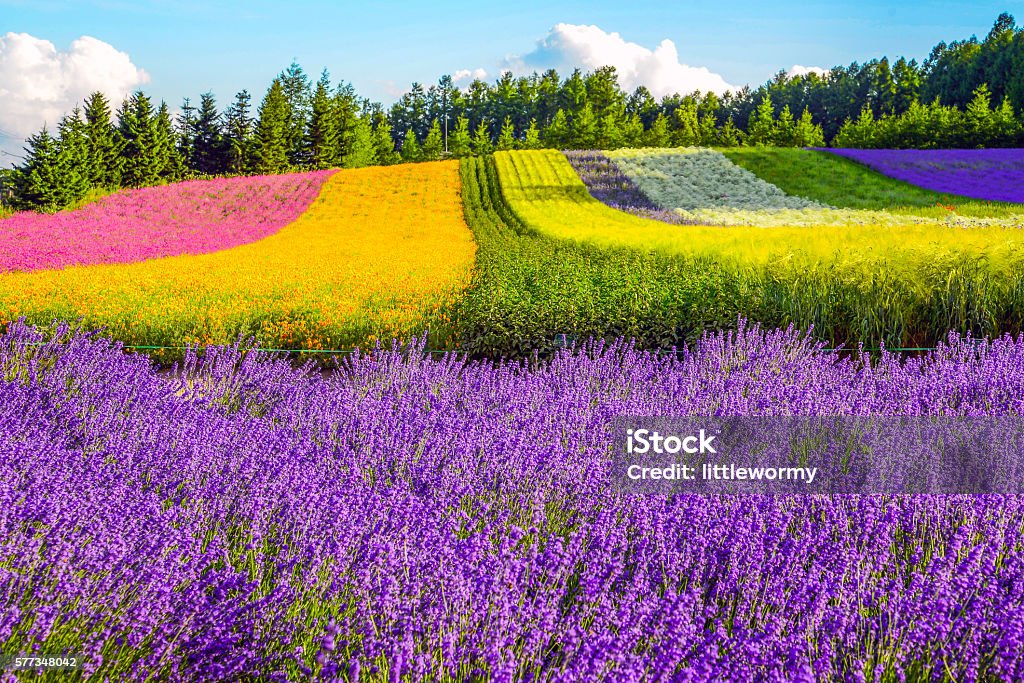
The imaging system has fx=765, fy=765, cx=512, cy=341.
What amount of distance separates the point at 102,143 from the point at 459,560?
107 feet

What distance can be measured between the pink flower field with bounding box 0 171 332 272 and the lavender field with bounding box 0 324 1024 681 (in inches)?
450

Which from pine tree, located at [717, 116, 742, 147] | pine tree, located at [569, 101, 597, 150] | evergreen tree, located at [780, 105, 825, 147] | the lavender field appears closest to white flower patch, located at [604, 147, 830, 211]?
pine tree, located at [569, 101, 597, 150]

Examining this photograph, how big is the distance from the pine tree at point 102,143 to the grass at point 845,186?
25.0 m

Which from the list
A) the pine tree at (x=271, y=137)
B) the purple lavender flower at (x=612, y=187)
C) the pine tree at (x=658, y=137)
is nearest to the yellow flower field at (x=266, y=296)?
the purple lavender flower at (x=612, y=187)

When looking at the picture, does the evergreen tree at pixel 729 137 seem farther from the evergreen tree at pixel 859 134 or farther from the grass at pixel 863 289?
the grass at pixel 863 289

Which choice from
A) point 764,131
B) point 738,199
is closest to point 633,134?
point 764,131

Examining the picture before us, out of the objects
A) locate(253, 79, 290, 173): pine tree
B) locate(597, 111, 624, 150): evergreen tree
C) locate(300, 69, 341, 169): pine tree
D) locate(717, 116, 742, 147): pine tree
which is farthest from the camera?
locate(717, 116, 742, 147): pine tree

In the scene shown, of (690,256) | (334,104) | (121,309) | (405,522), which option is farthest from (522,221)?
(334,104)

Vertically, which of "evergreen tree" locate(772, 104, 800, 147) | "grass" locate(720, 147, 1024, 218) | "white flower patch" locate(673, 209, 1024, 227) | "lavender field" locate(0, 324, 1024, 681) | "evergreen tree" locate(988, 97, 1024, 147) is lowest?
"lavender field" locate(0, 324, 1024, 681)

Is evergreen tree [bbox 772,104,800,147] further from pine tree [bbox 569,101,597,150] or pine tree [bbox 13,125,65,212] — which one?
pine tree [bbox 13,125,65,212]

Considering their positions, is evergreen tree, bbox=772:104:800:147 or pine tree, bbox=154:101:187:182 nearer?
pine tree, bbox=154:101:187:182

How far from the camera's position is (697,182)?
2836 centimetres

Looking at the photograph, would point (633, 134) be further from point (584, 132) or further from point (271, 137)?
point (271, 137)

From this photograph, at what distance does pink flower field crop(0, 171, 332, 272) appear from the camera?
14086 millimetres
